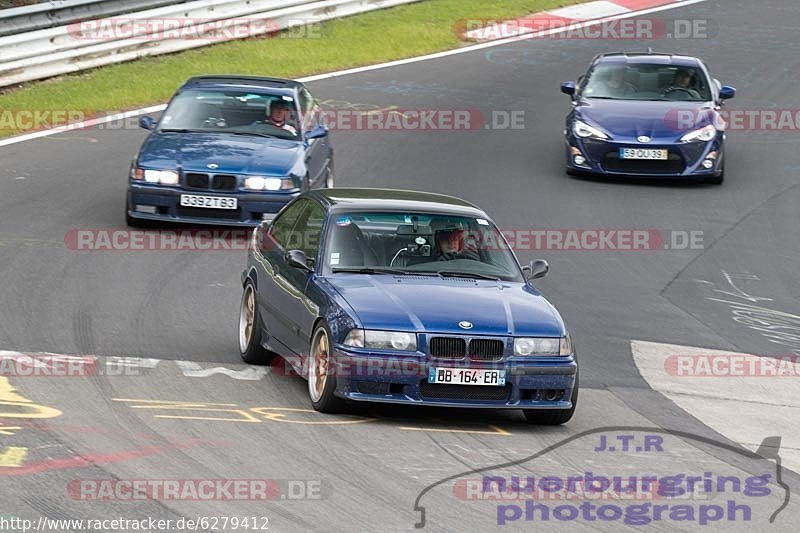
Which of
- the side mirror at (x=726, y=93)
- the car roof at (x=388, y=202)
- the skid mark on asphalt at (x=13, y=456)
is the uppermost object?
the car roof at (x=388, y=202)

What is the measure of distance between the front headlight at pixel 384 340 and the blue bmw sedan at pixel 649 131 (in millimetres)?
11636

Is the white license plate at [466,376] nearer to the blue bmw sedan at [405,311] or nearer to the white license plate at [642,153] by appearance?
the blue bmw sedan at [405,311]

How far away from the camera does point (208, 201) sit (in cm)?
1694

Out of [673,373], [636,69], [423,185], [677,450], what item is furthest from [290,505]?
[636,69]

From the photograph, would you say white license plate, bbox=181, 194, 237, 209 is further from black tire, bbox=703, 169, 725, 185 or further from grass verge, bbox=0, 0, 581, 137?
black tire, bbox=703, 169, 725, 185

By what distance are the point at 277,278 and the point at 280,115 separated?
7.13 meters

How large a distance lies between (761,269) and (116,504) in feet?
35.0

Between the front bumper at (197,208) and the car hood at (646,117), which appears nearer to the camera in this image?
the front bumper at (197,208)

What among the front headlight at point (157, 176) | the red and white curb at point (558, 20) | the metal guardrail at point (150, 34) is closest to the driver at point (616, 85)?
the front headlight at point (157, 176)

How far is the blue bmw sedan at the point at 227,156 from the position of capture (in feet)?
55.6

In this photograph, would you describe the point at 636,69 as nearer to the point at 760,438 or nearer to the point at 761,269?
the point at 761,269

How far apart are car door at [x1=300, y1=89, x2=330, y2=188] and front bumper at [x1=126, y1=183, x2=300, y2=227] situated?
82 centimetres

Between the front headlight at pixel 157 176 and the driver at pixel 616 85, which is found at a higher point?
the driver at pixel 616 85

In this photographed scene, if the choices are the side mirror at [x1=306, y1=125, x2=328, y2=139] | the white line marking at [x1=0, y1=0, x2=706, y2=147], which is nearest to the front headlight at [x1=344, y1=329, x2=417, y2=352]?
the side mirror at [x1=306, y1=125, x2=328, y2=139]
